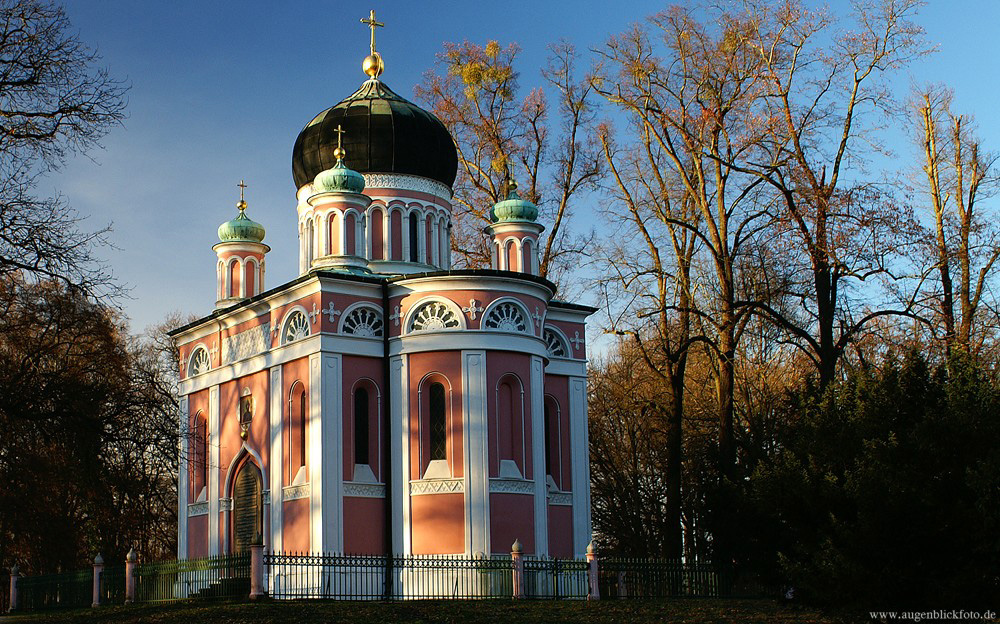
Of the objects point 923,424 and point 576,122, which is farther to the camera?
point 576,122

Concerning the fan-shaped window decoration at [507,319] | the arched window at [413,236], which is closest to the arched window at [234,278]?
the arched window at [413,236]

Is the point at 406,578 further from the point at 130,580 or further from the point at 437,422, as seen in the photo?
the point at 130,580

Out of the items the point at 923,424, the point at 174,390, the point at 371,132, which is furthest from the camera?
the point at 174,390

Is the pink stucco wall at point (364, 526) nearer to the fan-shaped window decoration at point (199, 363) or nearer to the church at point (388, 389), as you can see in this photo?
the church at point (388, 389)

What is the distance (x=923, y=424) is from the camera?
43.1 feet

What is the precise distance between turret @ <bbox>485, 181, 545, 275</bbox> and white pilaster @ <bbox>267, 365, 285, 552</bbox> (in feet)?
18.3

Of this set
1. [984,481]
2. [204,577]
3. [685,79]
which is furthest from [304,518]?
[984,481]

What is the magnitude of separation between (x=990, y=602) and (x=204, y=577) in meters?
13.3

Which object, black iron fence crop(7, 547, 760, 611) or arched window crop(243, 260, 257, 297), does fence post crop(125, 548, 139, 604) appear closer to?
black iron fence crop(7, 547, 760, 611)

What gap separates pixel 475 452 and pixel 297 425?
3903mm

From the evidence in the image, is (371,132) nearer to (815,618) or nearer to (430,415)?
(430,415)

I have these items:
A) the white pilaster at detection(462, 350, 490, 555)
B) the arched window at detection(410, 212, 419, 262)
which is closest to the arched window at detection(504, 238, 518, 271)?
the arched window at detection(410, 212, 419, 262)

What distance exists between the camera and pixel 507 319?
23188 millimetres

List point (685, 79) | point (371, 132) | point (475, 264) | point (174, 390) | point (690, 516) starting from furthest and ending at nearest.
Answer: point (174, 390) < point (475, 264) < point (690, 516) < point (371, 132) < point (685, 79)
